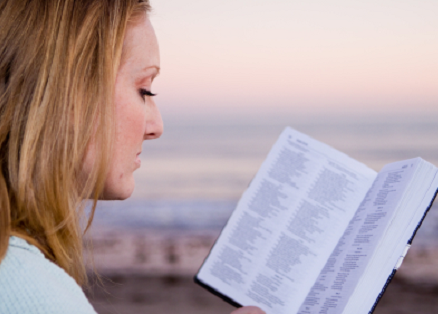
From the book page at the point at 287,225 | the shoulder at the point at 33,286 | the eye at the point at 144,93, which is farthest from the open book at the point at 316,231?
the shoulder at the point at 33,286

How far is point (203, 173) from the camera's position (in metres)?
16.3

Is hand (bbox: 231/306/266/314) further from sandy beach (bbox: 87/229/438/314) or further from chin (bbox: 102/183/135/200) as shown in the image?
sandy beach (bbox: 87/229/438/314)

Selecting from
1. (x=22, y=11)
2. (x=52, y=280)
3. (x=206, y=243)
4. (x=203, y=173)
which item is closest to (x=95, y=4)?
(x=22, y=11)

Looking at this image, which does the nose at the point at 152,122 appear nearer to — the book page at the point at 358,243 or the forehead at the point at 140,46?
the forehead at the point at 140,46

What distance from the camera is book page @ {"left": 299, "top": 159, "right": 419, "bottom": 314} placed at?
1.31 meters

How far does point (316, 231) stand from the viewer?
1.48 metres

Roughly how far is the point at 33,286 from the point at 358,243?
0.99 meters

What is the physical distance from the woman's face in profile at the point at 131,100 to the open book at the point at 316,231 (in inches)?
20.1

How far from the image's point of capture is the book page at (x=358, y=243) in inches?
51.6

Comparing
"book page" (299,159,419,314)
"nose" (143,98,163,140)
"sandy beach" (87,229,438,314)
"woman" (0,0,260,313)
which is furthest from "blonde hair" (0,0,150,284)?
"sandy beach" (87,229,438,314)

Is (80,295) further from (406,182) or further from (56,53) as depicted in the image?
(406,182)

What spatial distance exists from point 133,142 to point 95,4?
0.37 meters

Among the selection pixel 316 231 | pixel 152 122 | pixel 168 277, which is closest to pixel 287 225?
pixel 316 231

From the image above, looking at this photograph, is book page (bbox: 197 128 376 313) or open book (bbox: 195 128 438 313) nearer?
open book (bbox: 195 128 438 313)
